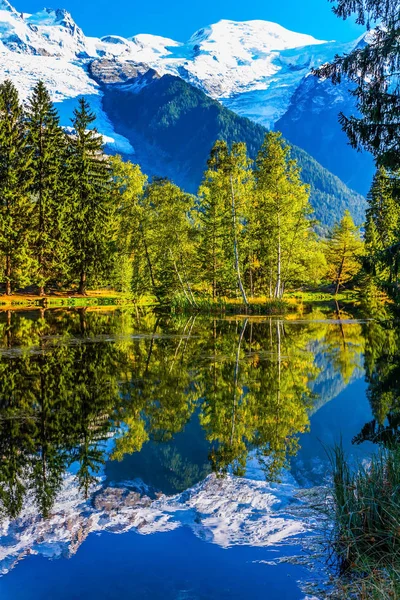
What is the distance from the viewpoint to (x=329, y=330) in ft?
93.9

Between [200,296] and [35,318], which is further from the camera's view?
[200,296]

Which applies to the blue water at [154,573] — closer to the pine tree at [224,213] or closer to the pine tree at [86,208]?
the pine tree at [224,213]

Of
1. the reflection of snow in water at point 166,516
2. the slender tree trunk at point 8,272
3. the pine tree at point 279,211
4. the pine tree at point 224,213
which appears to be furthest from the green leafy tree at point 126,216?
the reflection of snow in water at point 166,516

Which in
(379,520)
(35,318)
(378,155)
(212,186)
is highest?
(212,186)

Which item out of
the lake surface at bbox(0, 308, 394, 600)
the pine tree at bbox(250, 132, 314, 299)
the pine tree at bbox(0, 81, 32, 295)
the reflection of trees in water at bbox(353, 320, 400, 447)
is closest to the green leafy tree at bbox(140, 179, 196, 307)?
the pine tree at bbox(250, 132, 314, 299)

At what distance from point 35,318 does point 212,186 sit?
1565 centimetres

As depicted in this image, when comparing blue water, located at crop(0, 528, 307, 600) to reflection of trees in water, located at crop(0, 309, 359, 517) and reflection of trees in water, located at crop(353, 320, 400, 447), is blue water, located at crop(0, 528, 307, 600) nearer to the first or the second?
reflection of trees in water, located at crop(0, 309, 359, 517)

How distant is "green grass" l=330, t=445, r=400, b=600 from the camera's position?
16.4 feet

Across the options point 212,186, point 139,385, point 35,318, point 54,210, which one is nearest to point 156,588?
point 139,385

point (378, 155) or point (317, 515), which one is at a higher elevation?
point (378, 155)

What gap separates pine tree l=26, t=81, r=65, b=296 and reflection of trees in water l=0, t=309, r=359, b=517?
83.0 feet

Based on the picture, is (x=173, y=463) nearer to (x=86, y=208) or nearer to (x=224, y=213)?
(x=224, y=213)

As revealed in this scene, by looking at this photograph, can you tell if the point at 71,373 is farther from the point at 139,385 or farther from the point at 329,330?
the point at 329,330

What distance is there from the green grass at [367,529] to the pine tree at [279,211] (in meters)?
31.8
